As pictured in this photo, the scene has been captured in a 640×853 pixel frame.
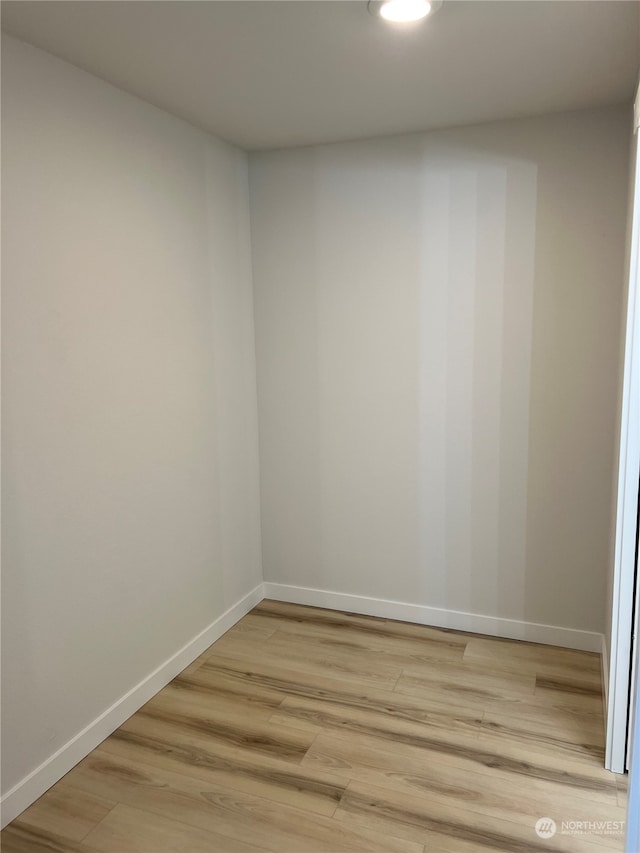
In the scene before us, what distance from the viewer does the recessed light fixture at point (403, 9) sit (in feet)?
5.78

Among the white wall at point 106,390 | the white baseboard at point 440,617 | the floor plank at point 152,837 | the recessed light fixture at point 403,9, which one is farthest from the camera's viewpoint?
the white baseboard at point 440,617

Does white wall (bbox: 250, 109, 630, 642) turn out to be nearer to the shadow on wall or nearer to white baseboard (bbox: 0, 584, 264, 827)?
the shadow on wall

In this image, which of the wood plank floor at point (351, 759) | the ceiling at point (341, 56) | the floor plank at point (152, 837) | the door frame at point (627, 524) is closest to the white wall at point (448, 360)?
the ceiling at point (341, 56)

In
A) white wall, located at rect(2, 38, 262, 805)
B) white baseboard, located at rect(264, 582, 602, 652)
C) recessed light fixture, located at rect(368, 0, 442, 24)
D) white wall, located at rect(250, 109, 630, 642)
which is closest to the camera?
recessed light fixture, located at rect(368, 0, 442, 24)

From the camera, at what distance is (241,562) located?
3.35m

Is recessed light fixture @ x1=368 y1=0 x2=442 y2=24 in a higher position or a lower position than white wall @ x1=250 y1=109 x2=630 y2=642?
higher

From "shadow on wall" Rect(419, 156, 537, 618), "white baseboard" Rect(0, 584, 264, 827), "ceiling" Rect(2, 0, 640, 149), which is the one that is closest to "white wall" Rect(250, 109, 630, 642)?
"shadow on wall" Rect(419, 156, 537, 618)

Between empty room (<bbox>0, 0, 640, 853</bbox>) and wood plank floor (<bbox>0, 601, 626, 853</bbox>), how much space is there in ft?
0.04

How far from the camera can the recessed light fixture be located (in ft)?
5.78

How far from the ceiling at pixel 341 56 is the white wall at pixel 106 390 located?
19 cm

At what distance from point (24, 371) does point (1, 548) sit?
1.79 feet
